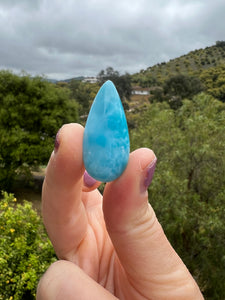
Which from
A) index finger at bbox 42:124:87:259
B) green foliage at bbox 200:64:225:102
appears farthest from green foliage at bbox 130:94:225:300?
green foliage at bbox 200:64:225:102

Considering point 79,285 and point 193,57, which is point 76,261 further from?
point 193,57

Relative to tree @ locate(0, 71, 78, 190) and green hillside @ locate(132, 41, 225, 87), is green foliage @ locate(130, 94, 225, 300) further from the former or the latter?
green hillside @ locate(132, 41, 225, 87)

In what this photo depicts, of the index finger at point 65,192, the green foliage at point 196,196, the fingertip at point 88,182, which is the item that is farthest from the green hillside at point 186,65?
the index finger at point 65,192

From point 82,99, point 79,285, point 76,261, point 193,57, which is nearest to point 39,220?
point 76,261

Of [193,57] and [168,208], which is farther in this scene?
[193,57]

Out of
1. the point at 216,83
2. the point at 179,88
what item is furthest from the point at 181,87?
the point at 216,83

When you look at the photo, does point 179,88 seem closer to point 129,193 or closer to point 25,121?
point 25,121
